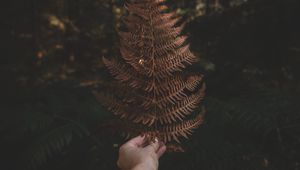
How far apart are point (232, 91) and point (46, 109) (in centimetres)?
193

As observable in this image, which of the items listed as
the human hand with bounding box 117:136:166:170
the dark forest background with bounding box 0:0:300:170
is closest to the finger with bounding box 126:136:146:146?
the human hand with bounding box 117:136:166:170

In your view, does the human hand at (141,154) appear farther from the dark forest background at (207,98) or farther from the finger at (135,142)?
the dark forest background at (207,98)

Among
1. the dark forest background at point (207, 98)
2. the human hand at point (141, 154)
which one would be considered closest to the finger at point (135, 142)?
the human hand at point (141, 154)

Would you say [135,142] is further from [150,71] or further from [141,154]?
[150,71]

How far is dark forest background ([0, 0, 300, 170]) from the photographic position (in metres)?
2.26

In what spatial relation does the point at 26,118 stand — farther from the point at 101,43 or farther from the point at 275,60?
the point at 101,43

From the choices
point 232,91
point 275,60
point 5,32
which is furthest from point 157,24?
point 5,32

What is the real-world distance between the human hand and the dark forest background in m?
0.14

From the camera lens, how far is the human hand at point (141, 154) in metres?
1.13

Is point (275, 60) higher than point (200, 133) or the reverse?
the reverse

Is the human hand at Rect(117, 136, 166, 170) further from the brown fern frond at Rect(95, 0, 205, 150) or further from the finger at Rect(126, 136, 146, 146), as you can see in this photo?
the brown fern frond at Rect(95, 0, 205, 150)

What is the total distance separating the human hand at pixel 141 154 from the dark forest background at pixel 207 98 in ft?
0.45

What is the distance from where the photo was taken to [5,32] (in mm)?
7652

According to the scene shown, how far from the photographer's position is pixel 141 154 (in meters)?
1.17
